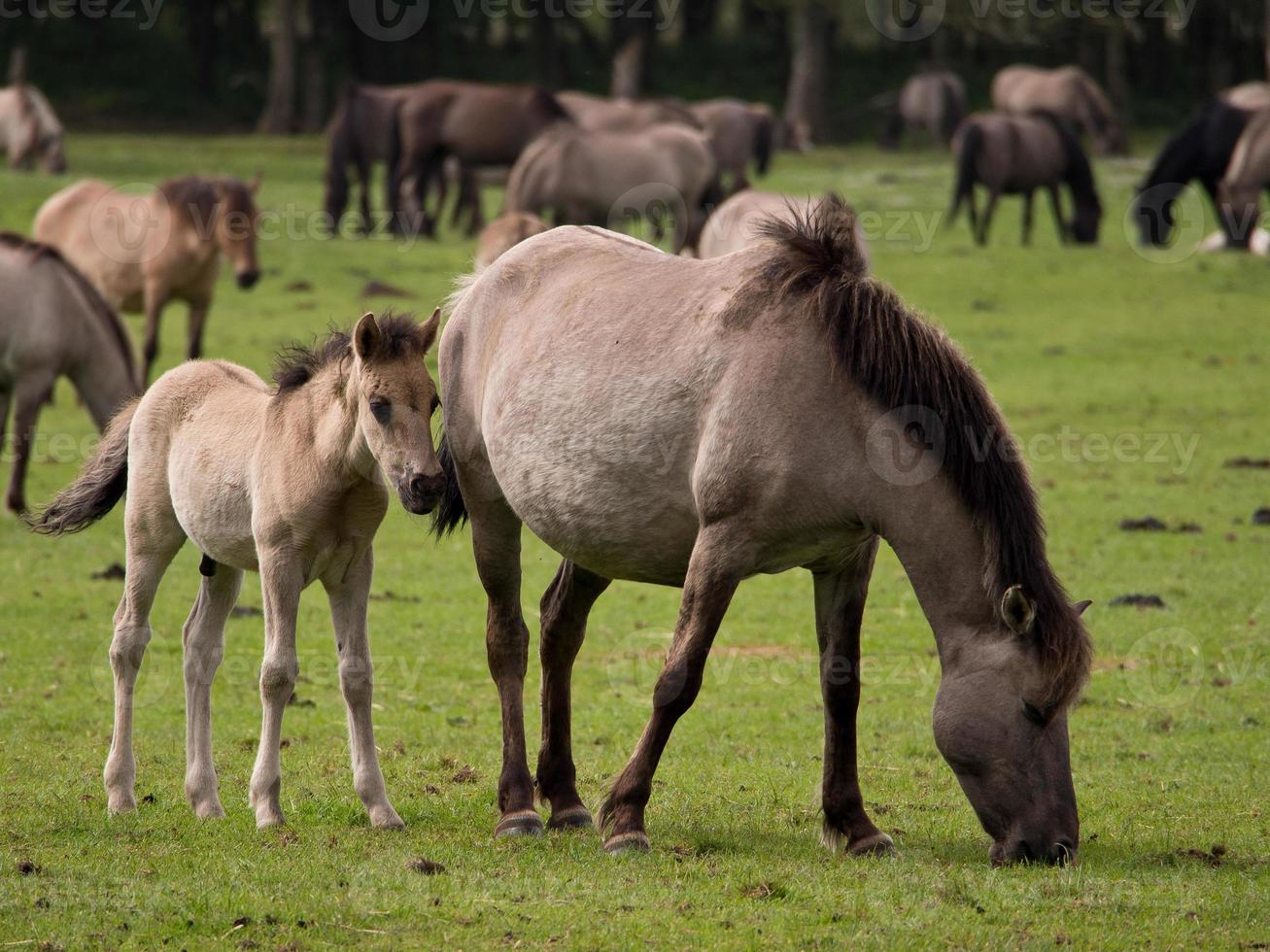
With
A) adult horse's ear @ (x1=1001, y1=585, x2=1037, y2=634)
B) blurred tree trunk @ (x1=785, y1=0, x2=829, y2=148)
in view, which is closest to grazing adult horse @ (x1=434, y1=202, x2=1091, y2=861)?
adult horse's ear @ (x1=1001, y1=585, x2=1037, y2=634)

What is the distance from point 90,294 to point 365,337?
8.53 metres

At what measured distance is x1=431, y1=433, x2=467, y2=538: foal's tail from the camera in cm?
723

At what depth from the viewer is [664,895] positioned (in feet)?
17.3

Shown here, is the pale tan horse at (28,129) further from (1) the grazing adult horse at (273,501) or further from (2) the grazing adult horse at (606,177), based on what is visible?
(1) the grazing adult horse at (273,501)

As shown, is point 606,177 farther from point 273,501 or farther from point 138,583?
point 273,501

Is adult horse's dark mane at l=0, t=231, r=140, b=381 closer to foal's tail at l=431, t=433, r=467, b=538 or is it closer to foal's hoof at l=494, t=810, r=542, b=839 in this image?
foal's tail at l=431, t=433, r=467, b=538

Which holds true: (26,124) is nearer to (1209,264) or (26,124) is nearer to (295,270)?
(295,270)

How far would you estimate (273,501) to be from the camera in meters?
6.17

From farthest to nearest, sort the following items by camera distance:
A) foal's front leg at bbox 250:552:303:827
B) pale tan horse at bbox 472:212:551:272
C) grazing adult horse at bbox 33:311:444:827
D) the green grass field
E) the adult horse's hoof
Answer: pale tan horse at bbox 472:212:551:272 < the adult horse's hoof < foal's front leg at bbox 250:552:303:827 < grazing adult horse at bbox 33:311:444:827 < the green grass field

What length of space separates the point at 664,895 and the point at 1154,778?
3.10 metres

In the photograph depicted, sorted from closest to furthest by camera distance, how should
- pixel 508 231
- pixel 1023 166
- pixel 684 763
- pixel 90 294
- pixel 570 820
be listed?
1. pixel 570 820
2. pixel 684 763
3. pixel 90 294
4. pixel 508 231
5. pixel 1023 166

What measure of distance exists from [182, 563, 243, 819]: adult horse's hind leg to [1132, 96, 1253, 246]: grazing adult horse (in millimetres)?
22843

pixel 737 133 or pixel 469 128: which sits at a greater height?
pixel 469 128

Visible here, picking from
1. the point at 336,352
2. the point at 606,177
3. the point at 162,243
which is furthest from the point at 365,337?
the point at 606,177
